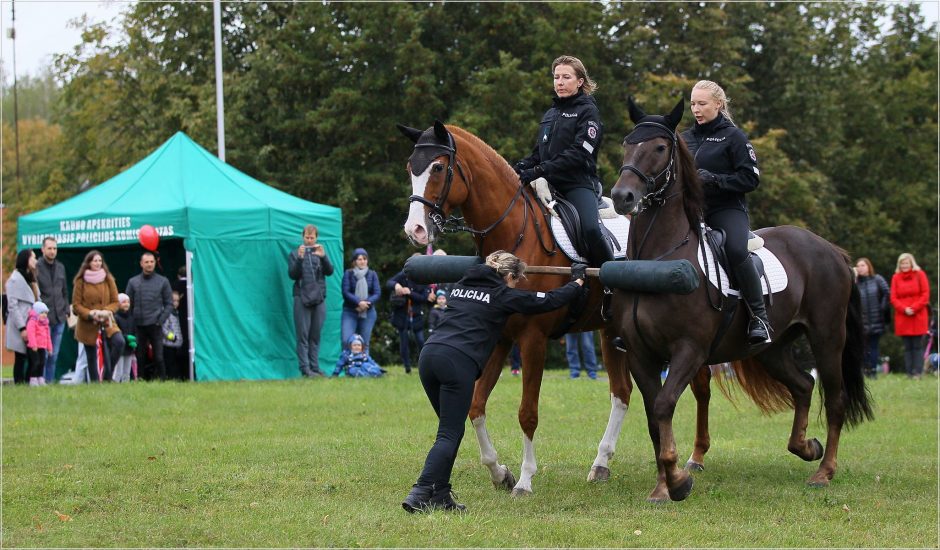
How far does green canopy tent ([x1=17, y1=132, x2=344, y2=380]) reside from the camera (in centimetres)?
1902

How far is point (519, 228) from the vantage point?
337 inches

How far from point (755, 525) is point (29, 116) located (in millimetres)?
83019

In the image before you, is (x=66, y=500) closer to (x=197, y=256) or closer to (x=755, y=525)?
(x=755, y=525)

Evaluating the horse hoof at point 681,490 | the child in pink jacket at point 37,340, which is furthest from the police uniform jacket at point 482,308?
the child in pink jacket at point 37,340

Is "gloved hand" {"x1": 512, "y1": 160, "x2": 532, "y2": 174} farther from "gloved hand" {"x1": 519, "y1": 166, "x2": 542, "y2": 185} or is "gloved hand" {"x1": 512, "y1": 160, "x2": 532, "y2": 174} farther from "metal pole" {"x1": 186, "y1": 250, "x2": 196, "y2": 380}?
"metal pole" {"x1": 186, "y1": 250, "x2": 196, "y2": 380}

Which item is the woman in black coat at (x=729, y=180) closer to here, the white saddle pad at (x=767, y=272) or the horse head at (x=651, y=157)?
the white saddle pad at (x=767, y=272)

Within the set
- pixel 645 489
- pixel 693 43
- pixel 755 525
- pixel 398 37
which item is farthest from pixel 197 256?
pixel 693 43

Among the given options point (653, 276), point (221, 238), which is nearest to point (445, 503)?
point (653, 276)

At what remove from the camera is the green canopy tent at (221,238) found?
19016 mm

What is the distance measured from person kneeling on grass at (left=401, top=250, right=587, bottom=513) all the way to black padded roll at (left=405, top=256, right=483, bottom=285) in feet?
1.87

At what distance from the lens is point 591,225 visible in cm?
889

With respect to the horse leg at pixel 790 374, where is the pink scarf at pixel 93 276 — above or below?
above

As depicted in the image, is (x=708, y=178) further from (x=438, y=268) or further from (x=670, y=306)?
(x=438, y=268)

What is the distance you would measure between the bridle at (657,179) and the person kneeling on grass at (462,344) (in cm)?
74
